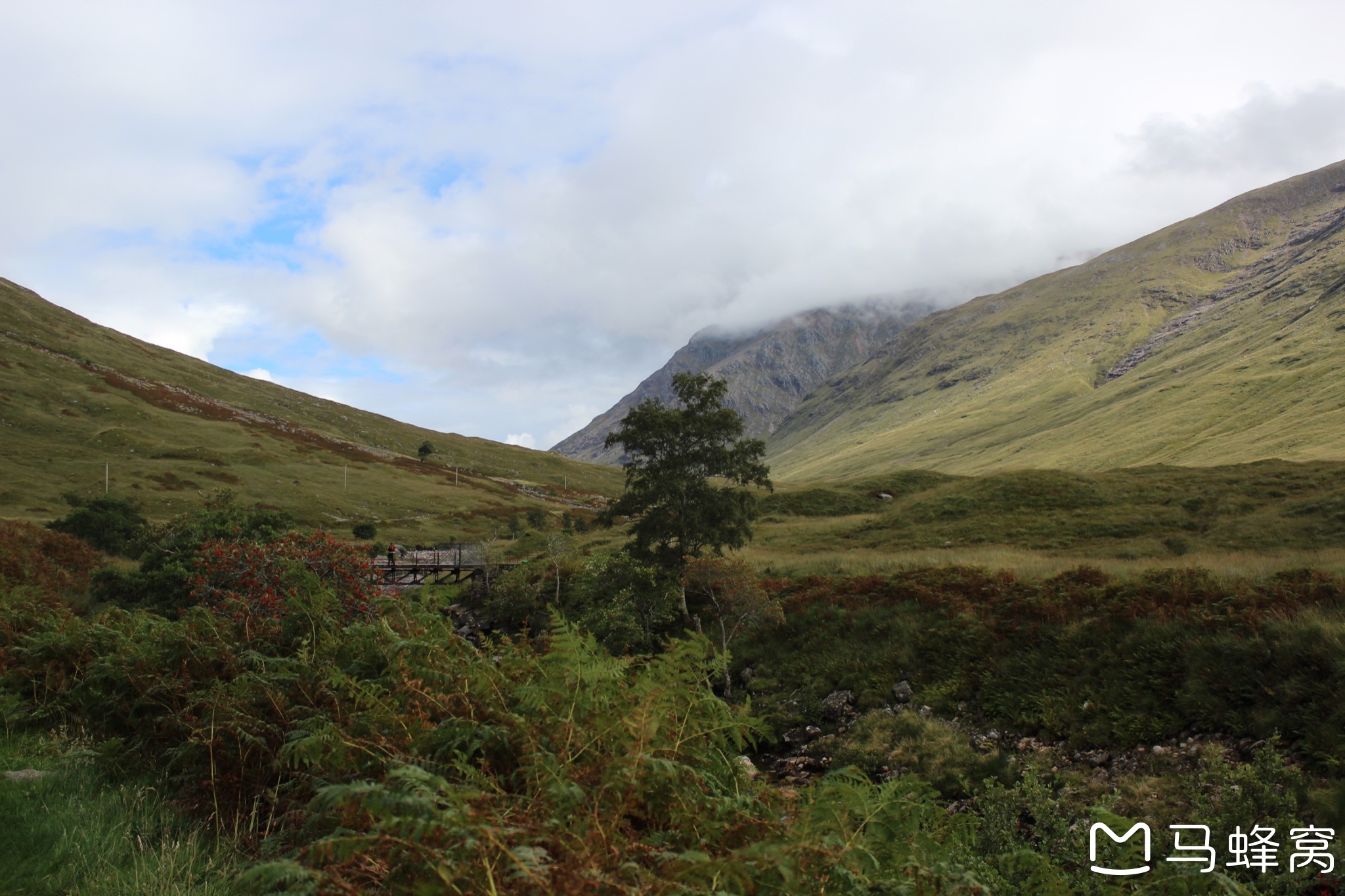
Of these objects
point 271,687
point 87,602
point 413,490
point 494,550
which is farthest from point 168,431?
point 271,687

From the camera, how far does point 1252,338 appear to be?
16538cm

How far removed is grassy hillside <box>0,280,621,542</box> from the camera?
70.6 meters

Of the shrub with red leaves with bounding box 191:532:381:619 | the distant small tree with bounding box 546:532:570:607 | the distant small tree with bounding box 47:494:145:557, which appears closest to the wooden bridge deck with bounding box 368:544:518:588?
the distant small tree with bounding box 546:532:570:607

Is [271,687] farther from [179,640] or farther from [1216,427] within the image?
[1216,427]

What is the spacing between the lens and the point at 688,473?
3139 cm

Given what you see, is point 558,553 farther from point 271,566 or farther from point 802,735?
point 802,735

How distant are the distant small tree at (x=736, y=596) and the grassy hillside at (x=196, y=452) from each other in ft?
158

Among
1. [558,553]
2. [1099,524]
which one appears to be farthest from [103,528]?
[1099,524]

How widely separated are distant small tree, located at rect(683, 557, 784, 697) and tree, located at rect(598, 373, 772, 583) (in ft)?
13.7

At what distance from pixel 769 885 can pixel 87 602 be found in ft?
97.8

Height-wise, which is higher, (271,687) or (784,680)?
(271,687)

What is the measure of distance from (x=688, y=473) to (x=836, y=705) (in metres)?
13.2

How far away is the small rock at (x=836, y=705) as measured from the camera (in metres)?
20.3

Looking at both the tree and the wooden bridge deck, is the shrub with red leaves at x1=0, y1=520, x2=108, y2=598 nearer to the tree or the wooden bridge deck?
the wooden bridge deck
